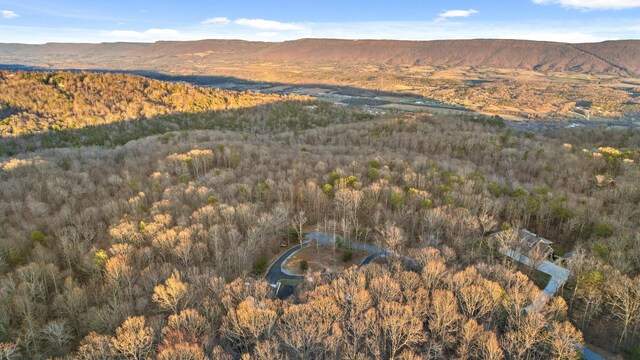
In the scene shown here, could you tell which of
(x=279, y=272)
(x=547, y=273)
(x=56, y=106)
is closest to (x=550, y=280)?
(x=547, y=273)

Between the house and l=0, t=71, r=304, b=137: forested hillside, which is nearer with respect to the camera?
the house

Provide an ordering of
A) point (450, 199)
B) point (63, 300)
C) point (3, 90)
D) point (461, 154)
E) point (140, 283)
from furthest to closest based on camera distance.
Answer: point (3, 90) < point (461, 154) < point (450, 199) < point (140, 283) < point (63, 300)

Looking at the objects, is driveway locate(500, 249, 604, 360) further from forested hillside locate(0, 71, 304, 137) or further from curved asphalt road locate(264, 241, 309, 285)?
forested hillside locate(0, 71, 304, 137)

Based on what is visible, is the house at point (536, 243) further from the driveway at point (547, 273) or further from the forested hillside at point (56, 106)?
the forested hillside at point (56, 106)

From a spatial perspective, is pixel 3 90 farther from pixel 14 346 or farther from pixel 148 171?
pixel 14 346

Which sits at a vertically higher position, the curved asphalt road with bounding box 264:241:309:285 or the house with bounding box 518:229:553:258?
the house with bounding box 518:229:553:258

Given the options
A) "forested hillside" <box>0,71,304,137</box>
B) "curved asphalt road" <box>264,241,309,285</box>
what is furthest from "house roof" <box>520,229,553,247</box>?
"forested hillside" <box>0,71,304,137</box>

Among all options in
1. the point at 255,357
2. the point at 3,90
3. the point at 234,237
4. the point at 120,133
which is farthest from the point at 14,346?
the point at 3,90

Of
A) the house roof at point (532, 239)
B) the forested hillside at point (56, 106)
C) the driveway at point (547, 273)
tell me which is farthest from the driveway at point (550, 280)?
the forested hillside at point (56, 106)

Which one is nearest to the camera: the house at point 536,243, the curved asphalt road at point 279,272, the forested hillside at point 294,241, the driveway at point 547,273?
the forested hillside at point 294,241
